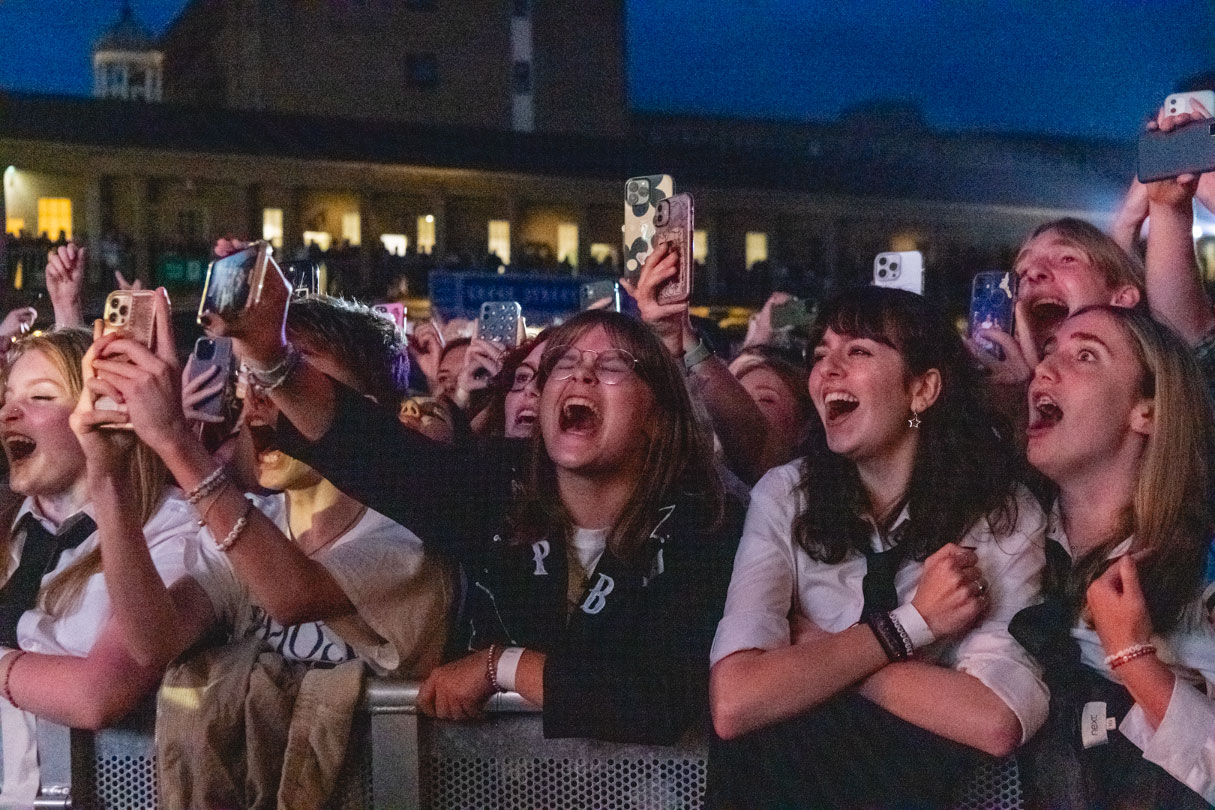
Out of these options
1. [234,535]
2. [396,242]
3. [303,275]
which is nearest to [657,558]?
[234,535]

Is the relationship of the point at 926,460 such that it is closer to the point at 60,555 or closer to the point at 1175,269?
the point at 1175,269

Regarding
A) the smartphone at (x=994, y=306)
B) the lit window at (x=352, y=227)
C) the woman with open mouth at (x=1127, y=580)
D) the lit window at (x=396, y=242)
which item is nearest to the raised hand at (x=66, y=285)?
the smartphone at (x=994, y=306)

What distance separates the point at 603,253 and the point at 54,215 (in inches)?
408

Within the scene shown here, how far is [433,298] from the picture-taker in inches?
297

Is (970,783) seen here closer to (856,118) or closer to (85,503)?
(85,503)

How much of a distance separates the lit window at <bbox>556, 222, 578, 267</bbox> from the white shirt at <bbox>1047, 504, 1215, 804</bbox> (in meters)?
23.7

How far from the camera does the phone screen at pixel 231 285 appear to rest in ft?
8.12

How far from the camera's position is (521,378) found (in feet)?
11.6

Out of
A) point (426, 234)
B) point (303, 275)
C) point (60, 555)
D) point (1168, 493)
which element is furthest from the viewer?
point (426, 234)

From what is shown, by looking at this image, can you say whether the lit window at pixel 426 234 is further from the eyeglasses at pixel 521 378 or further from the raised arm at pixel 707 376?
the raised arm at pixel 707 376

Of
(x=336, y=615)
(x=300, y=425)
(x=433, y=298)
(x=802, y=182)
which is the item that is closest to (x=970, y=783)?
(x=336, y=615)

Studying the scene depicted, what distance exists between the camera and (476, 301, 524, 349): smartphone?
420cm

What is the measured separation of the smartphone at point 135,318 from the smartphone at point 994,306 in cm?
206

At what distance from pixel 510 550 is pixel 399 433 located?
13.5 inches
